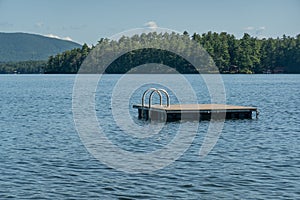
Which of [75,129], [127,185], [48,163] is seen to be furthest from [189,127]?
[127,185]

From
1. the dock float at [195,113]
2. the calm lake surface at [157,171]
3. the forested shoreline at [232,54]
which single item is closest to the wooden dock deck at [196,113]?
the dock float at [195,113]

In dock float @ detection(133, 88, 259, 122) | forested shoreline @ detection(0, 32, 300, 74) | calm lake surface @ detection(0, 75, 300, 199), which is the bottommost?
calm lake surface @ detection(0, 75, 300, 199)

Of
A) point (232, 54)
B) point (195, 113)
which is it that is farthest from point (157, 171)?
point (232, 54)

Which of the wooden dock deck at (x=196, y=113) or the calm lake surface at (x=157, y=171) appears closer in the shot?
the calm lake surface at (x=157, y=171)

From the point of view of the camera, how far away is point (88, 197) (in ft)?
54.3

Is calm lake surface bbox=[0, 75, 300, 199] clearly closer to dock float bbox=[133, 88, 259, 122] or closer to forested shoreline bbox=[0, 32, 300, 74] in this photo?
dock float bbox=[133, 88, 259, 122]

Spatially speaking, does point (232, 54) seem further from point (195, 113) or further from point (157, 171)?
point (157, 171)

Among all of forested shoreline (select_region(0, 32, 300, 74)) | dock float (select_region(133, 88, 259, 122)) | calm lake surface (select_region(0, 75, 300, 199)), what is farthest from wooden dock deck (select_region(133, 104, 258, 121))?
forested shoreline (select_region(0, 32, 300, 74))

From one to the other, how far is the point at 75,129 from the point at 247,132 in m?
10.6

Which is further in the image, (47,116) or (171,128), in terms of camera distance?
(47,116)

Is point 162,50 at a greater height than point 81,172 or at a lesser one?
greater

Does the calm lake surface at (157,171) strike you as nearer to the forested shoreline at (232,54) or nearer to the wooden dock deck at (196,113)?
the wooden dock deck at (196,113)

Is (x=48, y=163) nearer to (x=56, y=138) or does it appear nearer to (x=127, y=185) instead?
(x=127, y=185)

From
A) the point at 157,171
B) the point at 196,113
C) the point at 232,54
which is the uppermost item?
the point at 232,54
